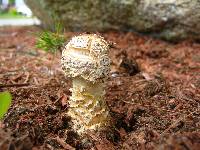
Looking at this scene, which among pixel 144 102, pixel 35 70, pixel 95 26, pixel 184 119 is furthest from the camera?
pixel 95 26

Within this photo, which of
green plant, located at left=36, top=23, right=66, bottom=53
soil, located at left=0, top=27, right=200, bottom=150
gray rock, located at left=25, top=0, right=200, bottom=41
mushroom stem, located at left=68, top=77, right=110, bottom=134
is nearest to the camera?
soil, located at left=0, top=27, right=200, bottom=150

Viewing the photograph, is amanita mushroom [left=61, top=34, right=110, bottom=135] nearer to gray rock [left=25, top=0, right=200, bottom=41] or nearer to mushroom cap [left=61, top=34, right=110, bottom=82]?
mushroom cap [left=61, top=34, right=110, bottom=82]

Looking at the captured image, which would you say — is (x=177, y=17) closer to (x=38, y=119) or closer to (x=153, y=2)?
(x=153, y=2)

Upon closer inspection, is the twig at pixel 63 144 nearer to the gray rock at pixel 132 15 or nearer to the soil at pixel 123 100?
the soil at pixel 123 100

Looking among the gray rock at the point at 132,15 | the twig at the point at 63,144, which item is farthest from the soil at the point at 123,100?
the gray rock at the point at 132,15

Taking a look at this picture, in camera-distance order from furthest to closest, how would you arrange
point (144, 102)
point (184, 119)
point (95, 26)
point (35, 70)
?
point (95, 26), point (35, 70), point (144, 102), point (184, 119)

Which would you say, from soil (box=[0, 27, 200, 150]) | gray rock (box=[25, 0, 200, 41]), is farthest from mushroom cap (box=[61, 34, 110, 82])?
gray rock (box=[25, 0, 200, 41])

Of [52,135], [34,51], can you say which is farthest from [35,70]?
[52,135]
